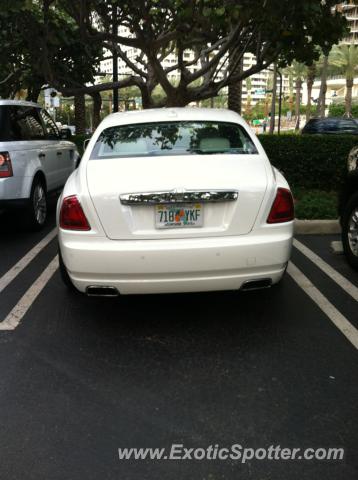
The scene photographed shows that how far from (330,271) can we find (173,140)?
2210mm

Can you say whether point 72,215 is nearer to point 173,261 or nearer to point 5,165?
point 173,261

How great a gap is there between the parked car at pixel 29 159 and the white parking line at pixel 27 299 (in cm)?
137

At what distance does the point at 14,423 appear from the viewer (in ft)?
9.21

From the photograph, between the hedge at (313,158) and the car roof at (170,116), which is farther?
the hedge at (313,158)

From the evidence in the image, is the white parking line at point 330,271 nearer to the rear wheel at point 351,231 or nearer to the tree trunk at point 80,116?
the rear wheel at point 351,231

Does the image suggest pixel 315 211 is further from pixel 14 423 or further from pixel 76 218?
pixel 14 423

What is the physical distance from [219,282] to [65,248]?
3.64 feet

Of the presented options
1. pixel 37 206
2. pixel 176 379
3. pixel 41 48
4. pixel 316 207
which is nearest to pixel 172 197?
pixel 176 379

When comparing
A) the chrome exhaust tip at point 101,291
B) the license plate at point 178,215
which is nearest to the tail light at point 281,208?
the license plate at point 178,215

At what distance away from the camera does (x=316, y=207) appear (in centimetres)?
755

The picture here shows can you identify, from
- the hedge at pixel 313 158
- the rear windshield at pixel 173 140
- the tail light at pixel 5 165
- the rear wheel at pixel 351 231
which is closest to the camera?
the rear windshield at pixel 173 140

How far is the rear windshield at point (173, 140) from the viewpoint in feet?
14.1

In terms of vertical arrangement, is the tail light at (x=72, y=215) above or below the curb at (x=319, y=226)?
above

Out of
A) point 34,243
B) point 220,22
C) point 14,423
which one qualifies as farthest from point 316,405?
point 220,22
